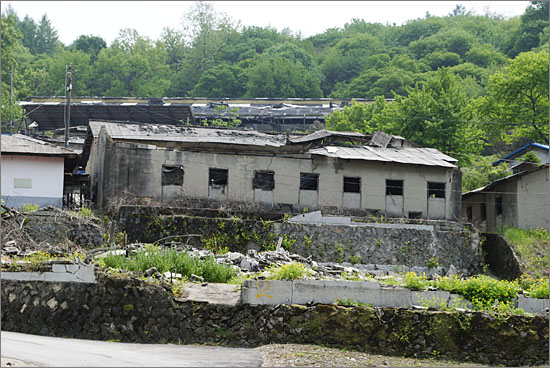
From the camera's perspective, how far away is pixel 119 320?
17.6 m

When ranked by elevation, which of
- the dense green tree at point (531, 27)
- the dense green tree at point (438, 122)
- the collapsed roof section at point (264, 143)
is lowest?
the collapsed roof section at point (264, 143)

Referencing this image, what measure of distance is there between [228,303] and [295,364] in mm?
3487

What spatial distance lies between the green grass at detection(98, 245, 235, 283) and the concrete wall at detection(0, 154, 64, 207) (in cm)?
1374

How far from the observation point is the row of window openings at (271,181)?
3278 centimetres

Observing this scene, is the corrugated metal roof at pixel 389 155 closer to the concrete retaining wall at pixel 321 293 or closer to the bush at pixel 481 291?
the bush at pixel 481 291

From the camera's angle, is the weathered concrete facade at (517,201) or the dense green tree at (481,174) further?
the dense green tree at (481,174)

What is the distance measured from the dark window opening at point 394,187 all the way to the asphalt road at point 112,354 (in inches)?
781

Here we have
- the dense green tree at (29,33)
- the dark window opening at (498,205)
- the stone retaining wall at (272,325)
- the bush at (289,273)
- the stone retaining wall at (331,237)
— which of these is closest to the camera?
the stone retaining wall at (272,325)

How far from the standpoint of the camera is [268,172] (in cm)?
3403

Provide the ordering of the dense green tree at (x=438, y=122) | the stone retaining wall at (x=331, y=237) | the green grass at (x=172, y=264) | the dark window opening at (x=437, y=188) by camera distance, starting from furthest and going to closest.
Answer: the dense green tree at (x=438, y=122) < the dark window opening at (x=437, y=188) < the stone retaining wall at (x=331, y=237) < the green grass at (x=172, y=264)

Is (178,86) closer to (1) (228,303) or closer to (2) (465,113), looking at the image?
(2) (465,113)

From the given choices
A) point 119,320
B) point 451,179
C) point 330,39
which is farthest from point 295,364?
point 330,39

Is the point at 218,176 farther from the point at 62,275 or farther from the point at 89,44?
the point at 89,44

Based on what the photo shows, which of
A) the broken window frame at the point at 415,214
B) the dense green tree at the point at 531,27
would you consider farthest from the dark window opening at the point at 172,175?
the dense green tree at the point at 531,27
